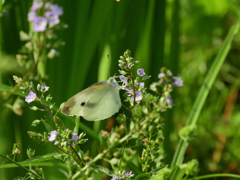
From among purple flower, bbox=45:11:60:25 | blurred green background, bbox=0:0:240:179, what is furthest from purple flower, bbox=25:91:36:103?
blurred green background, bbox=0:0:240:179

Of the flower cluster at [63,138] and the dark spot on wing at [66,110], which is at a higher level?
the flower cluster at [63,138]

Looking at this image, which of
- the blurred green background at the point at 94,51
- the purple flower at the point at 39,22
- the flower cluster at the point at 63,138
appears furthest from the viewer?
the blurred green background at the point at 94,51

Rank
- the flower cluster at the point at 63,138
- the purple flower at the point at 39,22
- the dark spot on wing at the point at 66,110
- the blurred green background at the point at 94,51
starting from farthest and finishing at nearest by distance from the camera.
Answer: the blurred green background at the point at 94,51
the dark spot on wing at the point at 66,110
the flower cluster at the point at 63,138
the purple flower at the point at 39,22

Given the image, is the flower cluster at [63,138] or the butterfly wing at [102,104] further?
the butterfly wing at [102,104]

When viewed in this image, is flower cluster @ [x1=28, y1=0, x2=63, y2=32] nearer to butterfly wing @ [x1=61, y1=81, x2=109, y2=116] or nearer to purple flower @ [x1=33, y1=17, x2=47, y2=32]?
purple flower @ [x1=33, y1=17, x2=47, y2=32]

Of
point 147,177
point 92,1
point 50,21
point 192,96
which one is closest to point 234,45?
point 192,96

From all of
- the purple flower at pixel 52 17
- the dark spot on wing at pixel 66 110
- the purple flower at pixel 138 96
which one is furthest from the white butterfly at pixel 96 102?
the purple flower at pixel 52 17

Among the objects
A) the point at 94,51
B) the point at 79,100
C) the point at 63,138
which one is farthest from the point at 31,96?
the point at 94,51

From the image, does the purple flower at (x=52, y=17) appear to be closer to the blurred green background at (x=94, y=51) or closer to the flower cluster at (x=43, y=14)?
the flower cluster at (x=43, y=14)
